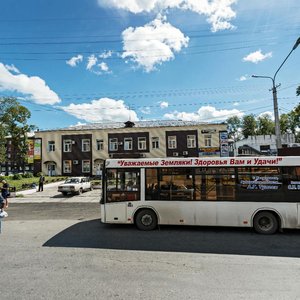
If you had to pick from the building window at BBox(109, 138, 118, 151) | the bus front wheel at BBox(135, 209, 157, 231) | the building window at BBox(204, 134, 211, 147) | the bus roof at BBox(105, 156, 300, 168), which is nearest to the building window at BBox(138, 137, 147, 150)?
the building window at BBox(109, 138, 118, 151)

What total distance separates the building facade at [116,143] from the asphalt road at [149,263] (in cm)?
3217

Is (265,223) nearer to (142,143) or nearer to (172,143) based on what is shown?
(172,143)

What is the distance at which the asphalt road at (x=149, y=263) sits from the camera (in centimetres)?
457

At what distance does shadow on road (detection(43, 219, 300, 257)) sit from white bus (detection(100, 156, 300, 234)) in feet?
1.25

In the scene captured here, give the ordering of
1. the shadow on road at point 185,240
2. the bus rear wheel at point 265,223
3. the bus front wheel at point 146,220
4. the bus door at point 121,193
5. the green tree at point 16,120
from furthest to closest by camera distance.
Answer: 1. the green tree at point 16,120
2. the bus door at point 121,193
3. the bus front wheel at point 146,220
4. the bus rear wheel at point 265,223
5. the shadow on road at point 185,240

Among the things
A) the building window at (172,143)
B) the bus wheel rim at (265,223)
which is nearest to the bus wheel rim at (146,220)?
the bus wheel rim at (265,223)

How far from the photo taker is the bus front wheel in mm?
9289

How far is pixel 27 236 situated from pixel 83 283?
468 centimetres

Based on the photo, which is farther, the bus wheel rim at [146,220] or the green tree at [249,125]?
the green tree at [249,125]

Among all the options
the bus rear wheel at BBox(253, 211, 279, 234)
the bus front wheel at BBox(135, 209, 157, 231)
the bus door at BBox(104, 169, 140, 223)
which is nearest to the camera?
the bus rear wheel at BBox(253, 211, 279, 234)

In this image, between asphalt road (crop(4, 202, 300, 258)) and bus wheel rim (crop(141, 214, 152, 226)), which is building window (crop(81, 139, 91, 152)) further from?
bus wheel rim (crop(141, 214, 152, 226))

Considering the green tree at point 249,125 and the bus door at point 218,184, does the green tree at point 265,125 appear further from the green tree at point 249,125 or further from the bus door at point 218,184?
the bus door at point 218,184

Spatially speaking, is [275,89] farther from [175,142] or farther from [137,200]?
[175,142]

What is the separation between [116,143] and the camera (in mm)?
42375
